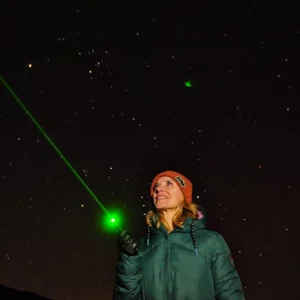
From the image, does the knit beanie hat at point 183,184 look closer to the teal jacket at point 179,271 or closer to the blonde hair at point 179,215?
the blonde hair at point 179,215

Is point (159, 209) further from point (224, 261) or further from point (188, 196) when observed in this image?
point (224, 261)

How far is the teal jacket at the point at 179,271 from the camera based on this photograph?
3.21 metres

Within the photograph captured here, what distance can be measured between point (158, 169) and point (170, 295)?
3.54 m

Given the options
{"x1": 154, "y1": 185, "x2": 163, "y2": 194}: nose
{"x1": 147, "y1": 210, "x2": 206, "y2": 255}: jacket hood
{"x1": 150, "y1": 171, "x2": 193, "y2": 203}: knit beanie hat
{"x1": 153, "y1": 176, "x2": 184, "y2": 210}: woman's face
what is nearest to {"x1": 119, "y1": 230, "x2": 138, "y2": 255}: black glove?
{"x1": 147, "y1": 210, "x2": 206, "y2": 255}: jacket hood

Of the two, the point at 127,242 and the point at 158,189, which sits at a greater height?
the point at 158,189

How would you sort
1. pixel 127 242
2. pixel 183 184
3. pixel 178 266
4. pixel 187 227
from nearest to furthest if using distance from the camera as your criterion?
pixel 127 242
pixel 178 266
pixel 187 227
pixel 183 184

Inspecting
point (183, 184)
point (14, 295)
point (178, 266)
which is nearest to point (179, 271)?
point (178, 266)

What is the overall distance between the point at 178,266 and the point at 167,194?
0.71m

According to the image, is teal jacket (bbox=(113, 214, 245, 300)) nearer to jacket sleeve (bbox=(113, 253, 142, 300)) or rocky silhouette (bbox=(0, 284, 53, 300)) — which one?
jacket sleeve (bbox=(113, 253, 142, 300))

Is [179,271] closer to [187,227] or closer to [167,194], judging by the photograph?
[187,227]

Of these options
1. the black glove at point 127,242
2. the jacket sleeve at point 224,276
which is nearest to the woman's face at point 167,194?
the jacket sleeve at point 224,276

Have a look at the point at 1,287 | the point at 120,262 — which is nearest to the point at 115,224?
Answer: the point at 120,262

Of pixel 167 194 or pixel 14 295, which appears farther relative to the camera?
pixel 14 295

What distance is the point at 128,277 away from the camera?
10.5 ft
